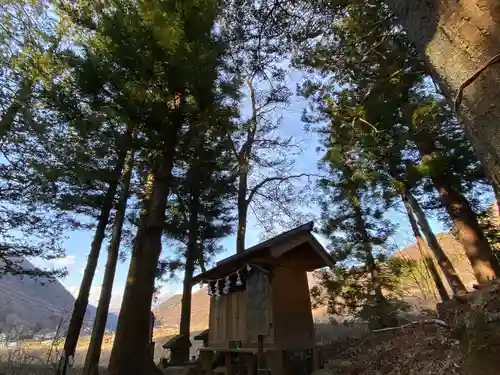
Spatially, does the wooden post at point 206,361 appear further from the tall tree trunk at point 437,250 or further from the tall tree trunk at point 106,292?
the tall tree trunk at point 437,250

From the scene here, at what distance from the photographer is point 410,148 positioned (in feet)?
25.5

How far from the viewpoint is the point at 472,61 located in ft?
4.17

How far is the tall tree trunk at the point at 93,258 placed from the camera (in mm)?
7325

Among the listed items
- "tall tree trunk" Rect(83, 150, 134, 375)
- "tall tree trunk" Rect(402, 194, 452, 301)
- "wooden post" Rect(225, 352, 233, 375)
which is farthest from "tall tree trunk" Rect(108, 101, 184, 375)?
"tall tree trunk" Rect(402, 194, 452, 301)

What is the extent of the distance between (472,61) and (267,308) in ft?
18.1

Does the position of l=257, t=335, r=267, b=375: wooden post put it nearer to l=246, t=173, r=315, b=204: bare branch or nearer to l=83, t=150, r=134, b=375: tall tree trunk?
l=83, t=150, r=134, b=375: tall tree trunk

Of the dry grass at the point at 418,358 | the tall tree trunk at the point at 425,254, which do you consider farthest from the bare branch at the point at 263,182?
the dry grass at the point at 418,358

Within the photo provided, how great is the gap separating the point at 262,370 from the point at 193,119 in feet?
18.1

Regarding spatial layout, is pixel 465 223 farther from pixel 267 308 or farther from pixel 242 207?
pixel 242 207

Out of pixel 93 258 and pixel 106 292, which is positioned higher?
pixel 93 258

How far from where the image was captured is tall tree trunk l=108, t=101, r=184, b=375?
17.9ft

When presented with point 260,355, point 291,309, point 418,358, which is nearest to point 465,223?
point 291,309

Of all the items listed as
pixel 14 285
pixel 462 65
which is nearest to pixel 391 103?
pixel 462 65

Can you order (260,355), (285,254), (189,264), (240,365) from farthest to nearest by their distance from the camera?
(189,264)
(285,254)
(240,365)
(260,355)
